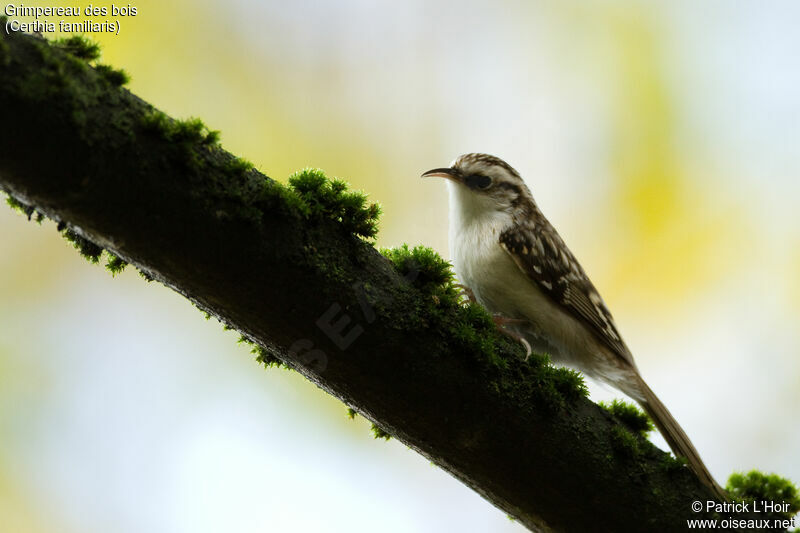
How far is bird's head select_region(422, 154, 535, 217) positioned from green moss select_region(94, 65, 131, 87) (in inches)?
77.1

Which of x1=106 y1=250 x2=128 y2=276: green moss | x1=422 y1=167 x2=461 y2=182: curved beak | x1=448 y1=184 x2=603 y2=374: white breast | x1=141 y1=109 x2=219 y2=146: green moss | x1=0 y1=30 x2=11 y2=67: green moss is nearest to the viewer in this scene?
x1=0 y1=30 x2=11 y2=67: green moss

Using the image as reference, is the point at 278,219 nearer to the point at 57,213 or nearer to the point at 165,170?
the point at 165,170

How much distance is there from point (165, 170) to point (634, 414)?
2291 millimetres

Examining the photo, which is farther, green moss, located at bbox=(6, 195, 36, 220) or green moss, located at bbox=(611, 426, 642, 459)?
green moss, located at bbox=(611, 426, 642, 459)

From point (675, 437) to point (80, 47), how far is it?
2.86m

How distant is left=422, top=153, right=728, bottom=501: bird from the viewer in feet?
10.8

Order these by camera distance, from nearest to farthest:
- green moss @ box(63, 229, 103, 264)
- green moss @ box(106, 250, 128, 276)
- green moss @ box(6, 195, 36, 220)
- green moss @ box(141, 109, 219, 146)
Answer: green moss @ box(141, 109, 219, 146), green moss @ box(6, 195, 36, 220), green moss @ box(63, 229, 103, 264), green moss @ box(106, 250, 128, 276)

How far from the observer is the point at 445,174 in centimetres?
362

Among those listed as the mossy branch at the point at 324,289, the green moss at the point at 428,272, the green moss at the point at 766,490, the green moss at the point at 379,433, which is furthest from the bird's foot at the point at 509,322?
the green moss at the point at 766,490

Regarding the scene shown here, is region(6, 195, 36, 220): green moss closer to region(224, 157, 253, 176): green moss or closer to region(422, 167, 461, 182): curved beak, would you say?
region(224, 157, 253, 176): green moss

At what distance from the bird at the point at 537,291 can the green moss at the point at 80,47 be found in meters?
2.01

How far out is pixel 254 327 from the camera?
2123mm

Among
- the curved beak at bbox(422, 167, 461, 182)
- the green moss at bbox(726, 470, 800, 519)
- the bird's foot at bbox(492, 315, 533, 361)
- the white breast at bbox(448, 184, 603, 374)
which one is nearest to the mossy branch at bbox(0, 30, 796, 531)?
the bird's foot at bbox(492, 315, 533, 361)

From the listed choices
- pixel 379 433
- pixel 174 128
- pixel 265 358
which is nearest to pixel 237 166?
pixel 174 128
